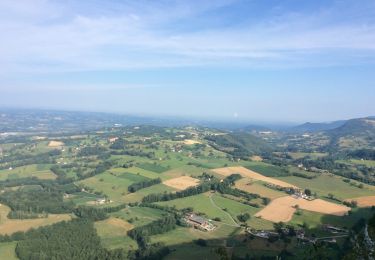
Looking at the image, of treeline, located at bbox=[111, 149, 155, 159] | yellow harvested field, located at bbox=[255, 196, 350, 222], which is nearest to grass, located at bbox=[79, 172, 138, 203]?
treeline, located at bbox=[111, 149, 155, 159]

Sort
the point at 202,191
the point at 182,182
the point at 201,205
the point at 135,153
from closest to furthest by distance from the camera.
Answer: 1. the point at 201,205
2. the point at 202,191
3. the point at 182,182
4. the point at 135,153

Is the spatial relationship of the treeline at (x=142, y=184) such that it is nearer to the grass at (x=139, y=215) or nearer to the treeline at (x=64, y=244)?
the grass at (x=139, y=215)

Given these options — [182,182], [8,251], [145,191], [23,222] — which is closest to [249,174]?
[182,182]

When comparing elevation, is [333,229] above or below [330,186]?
below

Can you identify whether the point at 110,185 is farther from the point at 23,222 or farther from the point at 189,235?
the point at 189,235

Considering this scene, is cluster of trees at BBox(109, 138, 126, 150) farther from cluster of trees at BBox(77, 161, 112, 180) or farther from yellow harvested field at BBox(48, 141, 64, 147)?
cluster of trees at BBox(77, 161, 112, 180)

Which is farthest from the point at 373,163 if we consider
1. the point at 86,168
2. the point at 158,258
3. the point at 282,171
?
the point at 158,258

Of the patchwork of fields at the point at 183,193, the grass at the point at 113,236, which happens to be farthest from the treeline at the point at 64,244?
the patchwork of fields at the point at 183,193
